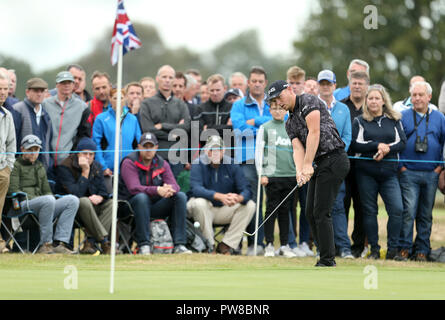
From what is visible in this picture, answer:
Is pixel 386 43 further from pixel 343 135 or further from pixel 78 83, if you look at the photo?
pixel 343 135

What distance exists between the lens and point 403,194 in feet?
44.6

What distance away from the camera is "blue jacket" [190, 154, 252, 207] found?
14.2 metres

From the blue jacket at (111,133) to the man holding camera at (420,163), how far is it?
4.43 m

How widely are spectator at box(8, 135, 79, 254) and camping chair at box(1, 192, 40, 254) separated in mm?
75

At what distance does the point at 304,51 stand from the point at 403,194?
37.2 meters

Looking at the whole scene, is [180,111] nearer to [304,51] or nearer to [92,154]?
[92,154]

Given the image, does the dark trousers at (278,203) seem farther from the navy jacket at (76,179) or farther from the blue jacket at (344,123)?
the navy jacket at (76,179)

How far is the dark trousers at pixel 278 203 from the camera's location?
13570mm

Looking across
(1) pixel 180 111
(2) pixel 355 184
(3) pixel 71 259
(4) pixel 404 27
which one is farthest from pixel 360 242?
(4) pixel 404 27

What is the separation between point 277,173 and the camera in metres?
13.6

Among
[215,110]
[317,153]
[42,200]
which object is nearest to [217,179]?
[215,110]

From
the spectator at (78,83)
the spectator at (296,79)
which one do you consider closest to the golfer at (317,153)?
the spectator at (296,79)

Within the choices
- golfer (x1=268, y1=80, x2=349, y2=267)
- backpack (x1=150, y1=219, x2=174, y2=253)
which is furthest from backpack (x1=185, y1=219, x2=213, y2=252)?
golfer (x1=268, y1=80, x2=349, y2=267)
